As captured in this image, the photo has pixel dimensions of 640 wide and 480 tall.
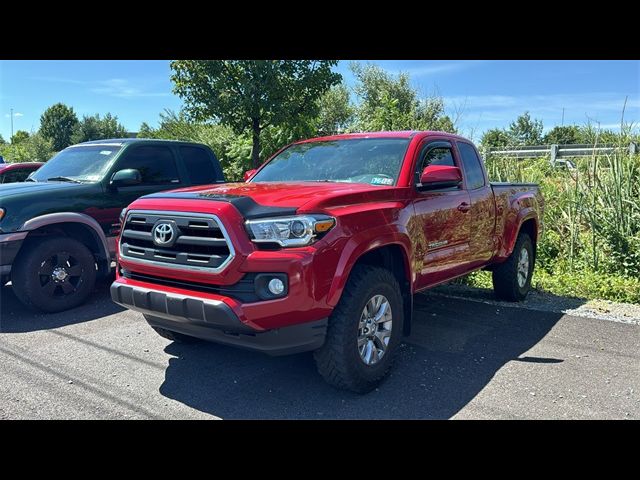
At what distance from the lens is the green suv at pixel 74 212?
565cm

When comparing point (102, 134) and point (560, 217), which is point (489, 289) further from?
point (102, 134)

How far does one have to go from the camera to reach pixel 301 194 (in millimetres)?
3740

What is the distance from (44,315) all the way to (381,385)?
4015mm

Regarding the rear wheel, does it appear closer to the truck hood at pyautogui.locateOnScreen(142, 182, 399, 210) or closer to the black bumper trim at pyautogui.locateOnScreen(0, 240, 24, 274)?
the truck hood at pyautogui.locateOnScreen(142, 182, 399, 210)

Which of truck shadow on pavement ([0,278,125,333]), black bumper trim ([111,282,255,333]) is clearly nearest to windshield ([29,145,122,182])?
truck shadow on pavement ([0,278,125,333])


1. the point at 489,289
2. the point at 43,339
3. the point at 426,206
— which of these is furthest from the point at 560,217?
the point at 43,339

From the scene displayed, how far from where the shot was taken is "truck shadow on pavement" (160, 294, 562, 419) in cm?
358

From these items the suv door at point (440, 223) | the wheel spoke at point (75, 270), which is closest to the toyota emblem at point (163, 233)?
the suv door at point (440, 223)

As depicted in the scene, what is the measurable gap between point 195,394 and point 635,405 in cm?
312

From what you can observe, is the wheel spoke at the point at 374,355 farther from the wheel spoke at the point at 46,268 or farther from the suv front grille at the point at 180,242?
the wheel spoke at the point at 46,268

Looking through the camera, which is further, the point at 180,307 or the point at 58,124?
the point at 58,124

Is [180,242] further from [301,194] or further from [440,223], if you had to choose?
[440,223]

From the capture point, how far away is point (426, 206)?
4.48 m

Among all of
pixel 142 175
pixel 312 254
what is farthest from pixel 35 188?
pixel 312 254
